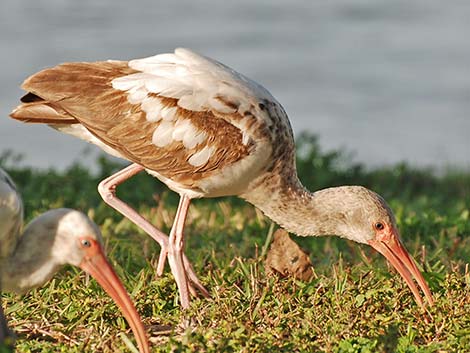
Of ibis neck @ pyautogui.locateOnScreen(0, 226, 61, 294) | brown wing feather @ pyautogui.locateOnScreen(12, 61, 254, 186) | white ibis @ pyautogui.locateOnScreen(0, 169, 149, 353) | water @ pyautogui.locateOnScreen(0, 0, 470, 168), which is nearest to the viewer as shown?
white ibis @ pyautogui.locateOnScreen(0, 169, 149, 353)

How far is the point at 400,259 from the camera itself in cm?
691

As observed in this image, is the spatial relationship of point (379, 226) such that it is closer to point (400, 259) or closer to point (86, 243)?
point (400, 259)

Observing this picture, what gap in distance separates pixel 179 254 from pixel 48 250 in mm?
1236

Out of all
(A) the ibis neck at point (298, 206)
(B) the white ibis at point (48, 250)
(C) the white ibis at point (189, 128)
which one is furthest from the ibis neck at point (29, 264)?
(A) the ibis neck at point (298, 206)

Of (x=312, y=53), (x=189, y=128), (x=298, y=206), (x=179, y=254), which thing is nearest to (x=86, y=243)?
(x=179, y=254)

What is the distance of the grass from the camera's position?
226 inches

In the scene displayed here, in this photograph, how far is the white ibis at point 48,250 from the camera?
5.66 meters

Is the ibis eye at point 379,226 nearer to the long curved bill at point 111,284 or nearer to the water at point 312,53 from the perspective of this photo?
the long curved bill at point 111,284

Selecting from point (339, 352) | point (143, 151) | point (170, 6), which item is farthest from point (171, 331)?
point (170, 6)

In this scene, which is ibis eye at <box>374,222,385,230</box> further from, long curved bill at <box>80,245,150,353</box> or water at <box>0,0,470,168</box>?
water at <box>0,0,470,168</box>

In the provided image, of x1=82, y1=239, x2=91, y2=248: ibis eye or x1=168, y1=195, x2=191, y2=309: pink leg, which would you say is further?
x1=168, y1=195, x2=191, y2=309: pink leg

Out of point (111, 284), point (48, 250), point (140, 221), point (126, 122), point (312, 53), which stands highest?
point (126, 122)

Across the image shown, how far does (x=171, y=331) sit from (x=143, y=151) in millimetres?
1603

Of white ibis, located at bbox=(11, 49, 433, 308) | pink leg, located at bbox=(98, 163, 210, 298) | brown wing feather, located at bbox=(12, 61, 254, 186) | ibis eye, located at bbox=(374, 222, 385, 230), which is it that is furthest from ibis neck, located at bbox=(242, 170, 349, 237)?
pink leg, located at bbox=(98, 163, 210, 298)
